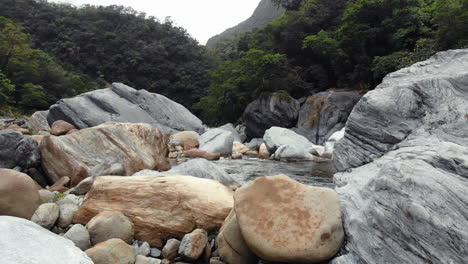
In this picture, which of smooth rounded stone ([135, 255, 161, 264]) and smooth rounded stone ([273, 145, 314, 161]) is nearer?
smooth rounded stone ([135, 255, 161, 264])

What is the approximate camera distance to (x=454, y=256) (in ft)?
8.79

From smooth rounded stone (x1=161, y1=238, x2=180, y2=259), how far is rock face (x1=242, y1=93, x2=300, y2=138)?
21.9 meters

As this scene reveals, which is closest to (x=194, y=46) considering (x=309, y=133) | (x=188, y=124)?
(x=188, y=124)

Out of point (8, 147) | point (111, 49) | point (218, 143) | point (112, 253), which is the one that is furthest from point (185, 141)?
point (111, 49)

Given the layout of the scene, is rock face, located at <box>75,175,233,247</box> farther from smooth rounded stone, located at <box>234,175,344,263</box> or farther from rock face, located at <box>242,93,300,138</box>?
rock face, located at <box>242,93,300,138</box>

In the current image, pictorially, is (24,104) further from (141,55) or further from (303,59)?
(303,59)

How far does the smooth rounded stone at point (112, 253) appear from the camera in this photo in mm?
3635

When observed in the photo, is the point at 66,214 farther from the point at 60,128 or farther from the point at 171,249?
the point at 60,128

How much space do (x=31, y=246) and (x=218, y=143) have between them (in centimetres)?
1496

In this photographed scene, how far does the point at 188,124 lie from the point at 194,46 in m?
32.2

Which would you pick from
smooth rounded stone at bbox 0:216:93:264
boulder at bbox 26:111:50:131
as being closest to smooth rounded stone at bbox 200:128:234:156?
boulder at bbox 26:111:50:131

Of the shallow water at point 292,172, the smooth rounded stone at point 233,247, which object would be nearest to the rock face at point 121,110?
the shallow water at point 292,172

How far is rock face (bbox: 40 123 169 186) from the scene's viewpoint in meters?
7.84

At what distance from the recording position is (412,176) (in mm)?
3230
